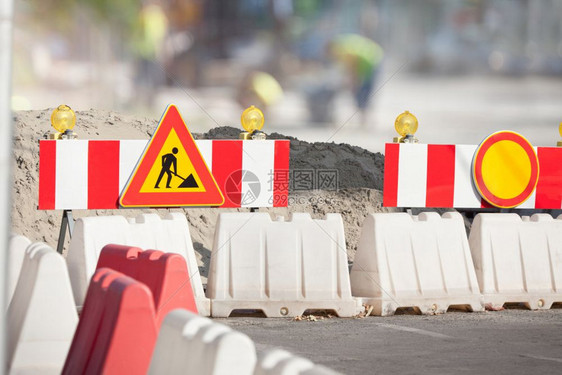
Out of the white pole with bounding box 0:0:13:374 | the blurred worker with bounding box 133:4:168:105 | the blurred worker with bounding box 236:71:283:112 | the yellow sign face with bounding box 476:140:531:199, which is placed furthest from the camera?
the yellow sign face with bounding box 476:140:531:199

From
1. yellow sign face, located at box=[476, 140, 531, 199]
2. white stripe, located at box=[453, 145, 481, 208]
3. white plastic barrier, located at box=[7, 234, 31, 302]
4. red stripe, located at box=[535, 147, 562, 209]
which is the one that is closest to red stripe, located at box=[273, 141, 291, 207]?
white stripe, located at box=[453, 145, 481, 208]

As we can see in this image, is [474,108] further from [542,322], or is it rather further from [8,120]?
[8,120]

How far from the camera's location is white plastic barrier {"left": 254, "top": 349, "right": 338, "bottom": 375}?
116 inches

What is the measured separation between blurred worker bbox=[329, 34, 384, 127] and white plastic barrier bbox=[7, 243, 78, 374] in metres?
4.76

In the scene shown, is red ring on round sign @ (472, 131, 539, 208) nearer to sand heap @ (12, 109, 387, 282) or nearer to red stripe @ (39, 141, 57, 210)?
sand heap @ (12, 109, 387, 282)

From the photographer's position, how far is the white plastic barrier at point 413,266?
733cm

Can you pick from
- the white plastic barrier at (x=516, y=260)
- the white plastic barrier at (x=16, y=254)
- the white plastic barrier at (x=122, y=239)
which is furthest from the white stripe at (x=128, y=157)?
the white plastic barrier at (x=516, y=260)

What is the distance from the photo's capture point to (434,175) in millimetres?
8133

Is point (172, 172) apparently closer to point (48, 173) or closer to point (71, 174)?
point (71, 174)

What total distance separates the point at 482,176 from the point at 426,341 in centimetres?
216

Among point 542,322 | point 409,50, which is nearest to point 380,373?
point 542,322

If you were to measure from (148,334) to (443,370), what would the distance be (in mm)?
1996

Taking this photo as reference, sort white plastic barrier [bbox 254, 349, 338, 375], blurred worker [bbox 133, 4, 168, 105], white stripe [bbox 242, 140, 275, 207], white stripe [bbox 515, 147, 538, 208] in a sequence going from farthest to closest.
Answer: white stripe [bbox 515, 147, 538, 208], white stripe [bbox 242, 140, 275, 207], blurred worker [bbox 133, 4, 168, 105], white plastic barrier [bbox 254, 349, 338, 375]

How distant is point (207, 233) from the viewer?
1013cm
